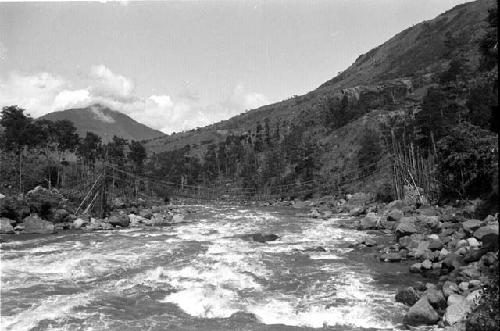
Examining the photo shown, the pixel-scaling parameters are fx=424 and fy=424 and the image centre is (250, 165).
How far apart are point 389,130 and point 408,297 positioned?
2575 inches

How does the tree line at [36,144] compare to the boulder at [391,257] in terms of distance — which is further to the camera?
the tree line at [36,144]

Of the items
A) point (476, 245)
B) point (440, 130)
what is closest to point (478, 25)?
point (440, 130)

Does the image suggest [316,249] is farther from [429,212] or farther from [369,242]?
[429,212]

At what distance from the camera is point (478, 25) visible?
117812 mm

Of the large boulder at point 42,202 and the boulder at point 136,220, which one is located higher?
the large boulder at point 42,202

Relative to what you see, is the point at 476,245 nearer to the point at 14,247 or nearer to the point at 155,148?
the point at 14,247

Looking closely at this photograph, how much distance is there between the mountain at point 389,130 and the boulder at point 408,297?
68.0 feet

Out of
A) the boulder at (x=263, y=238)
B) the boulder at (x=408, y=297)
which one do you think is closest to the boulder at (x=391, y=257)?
the boulder at (x=408, y=297)

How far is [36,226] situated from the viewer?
3650 cm

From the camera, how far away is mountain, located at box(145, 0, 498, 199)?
134 feet

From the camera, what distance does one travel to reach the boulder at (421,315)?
13.9 meters

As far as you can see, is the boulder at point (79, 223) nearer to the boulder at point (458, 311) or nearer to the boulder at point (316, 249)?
the boulder at point (316, 249)

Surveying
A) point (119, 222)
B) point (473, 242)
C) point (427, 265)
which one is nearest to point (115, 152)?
point (119, 222)

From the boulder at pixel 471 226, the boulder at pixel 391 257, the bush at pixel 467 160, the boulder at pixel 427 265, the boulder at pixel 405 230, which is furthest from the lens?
the bush at pixel 467 160
